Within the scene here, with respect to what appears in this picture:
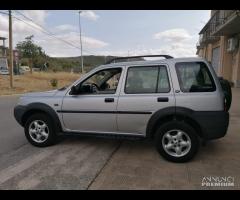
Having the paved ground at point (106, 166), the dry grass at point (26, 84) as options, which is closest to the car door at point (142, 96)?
the paved ground at point (106, 166)

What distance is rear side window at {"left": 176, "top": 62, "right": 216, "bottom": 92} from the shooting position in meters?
4.47

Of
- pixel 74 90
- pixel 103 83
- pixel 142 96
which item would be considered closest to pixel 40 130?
pixel 74 90

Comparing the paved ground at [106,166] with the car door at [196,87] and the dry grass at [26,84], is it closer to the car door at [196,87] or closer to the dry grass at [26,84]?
the car door at [196,87]

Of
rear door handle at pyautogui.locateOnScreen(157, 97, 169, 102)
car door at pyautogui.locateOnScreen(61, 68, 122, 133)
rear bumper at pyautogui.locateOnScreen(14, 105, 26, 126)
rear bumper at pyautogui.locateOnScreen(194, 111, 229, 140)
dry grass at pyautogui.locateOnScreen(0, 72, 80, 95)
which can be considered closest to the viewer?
rear bumper at pyautogui.locateOnScreen(194, 111, 229, 140)

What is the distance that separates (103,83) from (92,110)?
1178 millimetres

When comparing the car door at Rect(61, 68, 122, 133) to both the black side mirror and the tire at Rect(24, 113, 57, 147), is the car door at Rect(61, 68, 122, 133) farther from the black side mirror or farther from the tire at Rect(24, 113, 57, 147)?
the tire at Rect(24, 113, 57, 147)

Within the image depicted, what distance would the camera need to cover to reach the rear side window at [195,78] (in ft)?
14.7

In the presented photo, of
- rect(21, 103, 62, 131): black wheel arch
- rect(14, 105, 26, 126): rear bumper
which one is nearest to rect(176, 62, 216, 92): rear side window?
rect(21, 103, 62, 131): black wheel arch

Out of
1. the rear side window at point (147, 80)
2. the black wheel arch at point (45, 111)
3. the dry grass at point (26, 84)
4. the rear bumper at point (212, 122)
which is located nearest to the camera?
the rear bumper at point (212, 122)

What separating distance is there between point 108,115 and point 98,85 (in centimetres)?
133

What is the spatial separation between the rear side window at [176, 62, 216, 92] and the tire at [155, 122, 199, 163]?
0.63 metres

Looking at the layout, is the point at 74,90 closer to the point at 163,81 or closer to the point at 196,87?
the point at 163,81
